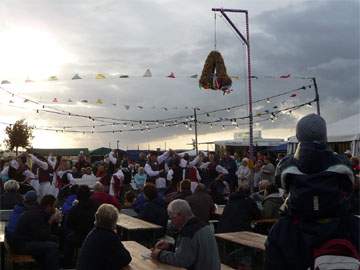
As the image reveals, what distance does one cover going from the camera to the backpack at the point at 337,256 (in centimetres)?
196

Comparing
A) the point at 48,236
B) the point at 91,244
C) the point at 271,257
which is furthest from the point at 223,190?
the point at 271,257

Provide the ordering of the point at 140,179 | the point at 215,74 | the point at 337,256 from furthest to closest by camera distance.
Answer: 1. the point at 215,74
2. the point at 140,179
3. the point at 337,256

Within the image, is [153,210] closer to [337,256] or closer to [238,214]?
[238,214]

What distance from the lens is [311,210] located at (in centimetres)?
207

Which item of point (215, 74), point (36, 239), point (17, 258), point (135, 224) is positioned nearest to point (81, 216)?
point (36, 239)

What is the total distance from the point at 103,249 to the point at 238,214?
9.92 ft

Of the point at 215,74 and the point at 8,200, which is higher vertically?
the point at 215,74

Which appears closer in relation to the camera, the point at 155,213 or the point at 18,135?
the point at 155,213

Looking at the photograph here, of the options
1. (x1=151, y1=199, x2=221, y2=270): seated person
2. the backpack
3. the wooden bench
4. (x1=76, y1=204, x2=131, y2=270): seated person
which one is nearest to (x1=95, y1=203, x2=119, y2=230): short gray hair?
(x1=76, y1=204, x2=131, y2=270): seated person

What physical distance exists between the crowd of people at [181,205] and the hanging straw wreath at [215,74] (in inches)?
77.2

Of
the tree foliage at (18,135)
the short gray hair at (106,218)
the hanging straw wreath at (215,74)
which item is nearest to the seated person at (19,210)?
the short gray hair at (106,218)

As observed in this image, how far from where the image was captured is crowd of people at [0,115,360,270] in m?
2.09

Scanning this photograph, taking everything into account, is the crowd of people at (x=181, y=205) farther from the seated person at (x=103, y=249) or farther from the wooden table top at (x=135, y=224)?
the wooden table top at (x=135, y=224)

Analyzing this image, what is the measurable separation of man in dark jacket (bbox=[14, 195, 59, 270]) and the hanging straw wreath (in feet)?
24.2
